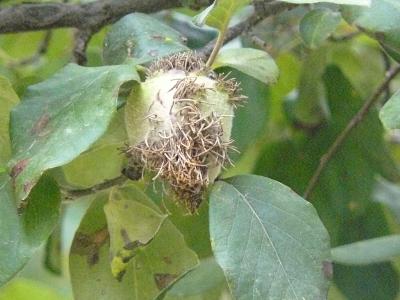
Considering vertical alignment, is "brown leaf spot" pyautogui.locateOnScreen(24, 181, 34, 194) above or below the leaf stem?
below

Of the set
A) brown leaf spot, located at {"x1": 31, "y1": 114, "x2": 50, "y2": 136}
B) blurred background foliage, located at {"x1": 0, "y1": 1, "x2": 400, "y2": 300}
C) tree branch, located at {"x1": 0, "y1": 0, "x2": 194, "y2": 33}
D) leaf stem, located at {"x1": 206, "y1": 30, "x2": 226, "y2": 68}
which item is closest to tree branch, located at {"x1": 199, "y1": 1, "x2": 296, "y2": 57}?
blurred background foliage, located at {"x1": 0, "y1": 1, "x2": 400, "y2": 300}

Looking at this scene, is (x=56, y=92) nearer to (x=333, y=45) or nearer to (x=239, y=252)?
(x=239, y=252)

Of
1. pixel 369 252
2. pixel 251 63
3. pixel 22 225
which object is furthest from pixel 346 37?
pixel 22 225

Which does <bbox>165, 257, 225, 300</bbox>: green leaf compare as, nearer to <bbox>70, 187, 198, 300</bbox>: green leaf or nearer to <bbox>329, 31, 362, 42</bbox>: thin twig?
<bbox>70, 187, 198, 300</bbox>: green leaf

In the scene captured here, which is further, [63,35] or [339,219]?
[63,35]

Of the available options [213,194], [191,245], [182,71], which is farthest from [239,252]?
[191,245]

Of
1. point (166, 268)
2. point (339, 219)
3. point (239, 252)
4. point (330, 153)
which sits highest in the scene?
point (239, 252)
